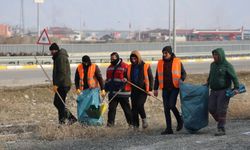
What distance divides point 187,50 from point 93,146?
41.5 meters

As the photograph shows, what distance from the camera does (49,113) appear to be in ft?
57.3

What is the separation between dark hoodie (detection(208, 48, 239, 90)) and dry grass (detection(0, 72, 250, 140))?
179 centimetres

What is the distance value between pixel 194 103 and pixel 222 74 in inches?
34.8

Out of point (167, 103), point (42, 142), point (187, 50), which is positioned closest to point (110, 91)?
point (167, 103)

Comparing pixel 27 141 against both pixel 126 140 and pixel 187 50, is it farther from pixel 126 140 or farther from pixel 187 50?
pixel 187 50

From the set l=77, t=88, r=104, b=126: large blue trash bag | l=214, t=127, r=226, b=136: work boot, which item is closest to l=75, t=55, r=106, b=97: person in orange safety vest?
l=77, t=88, r=104, b=126: large blue trash bag

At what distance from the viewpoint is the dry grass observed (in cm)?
994

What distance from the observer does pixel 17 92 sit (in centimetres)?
1941

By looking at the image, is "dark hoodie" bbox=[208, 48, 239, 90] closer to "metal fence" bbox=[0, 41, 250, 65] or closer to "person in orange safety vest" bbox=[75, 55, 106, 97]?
"person in orange safety vest" bbox=[75, 55, 106, 97]

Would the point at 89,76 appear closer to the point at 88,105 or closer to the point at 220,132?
the point at 88,105

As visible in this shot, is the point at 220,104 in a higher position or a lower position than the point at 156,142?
higher

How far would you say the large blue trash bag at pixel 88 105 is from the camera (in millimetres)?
10844

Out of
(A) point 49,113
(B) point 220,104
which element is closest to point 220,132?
(B) point 220,104

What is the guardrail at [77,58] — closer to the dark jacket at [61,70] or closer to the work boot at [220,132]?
the dark jacket at [61,70]
